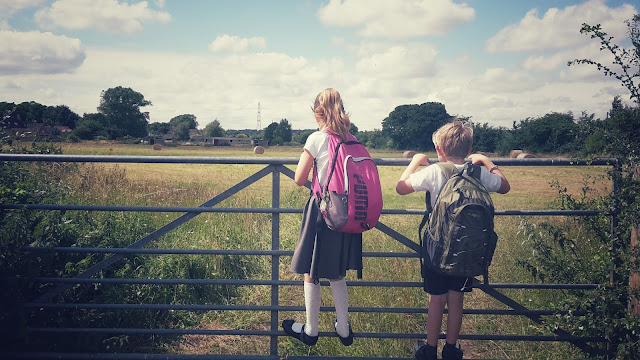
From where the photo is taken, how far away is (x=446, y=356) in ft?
10.0

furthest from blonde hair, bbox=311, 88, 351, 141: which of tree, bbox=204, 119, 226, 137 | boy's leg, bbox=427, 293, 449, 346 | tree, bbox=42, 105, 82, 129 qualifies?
tree, bbox=204, 119, 226, 137

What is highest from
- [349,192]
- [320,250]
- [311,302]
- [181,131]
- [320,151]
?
[181,131]

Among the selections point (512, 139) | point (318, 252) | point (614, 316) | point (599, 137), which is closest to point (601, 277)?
point (614, 316)

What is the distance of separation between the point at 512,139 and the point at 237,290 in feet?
184

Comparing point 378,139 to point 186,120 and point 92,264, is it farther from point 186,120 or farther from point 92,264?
point 186,120

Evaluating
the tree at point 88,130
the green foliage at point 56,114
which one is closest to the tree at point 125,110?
the tree at point 88,130

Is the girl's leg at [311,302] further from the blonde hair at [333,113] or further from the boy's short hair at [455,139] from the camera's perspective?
the boy's short hair at [455,139]

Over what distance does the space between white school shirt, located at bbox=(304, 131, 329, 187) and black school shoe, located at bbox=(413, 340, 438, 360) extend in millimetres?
1383

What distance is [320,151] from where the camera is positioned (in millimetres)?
2900

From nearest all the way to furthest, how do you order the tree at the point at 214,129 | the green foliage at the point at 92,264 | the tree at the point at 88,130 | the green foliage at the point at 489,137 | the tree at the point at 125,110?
the green foliage at the point at 92,264, the green foliage at the point at 489,137, the tree at the point at 88,130, the tree at the point at 214,129, the tree at the point at 125,110

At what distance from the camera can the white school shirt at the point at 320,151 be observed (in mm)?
2885

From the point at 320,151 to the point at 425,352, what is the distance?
1.60 meters

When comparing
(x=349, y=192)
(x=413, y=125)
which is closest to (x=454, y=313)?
(x=349, y=192)

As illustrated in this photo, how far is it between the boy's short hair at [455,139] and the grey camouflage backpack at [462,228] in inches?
6.9
